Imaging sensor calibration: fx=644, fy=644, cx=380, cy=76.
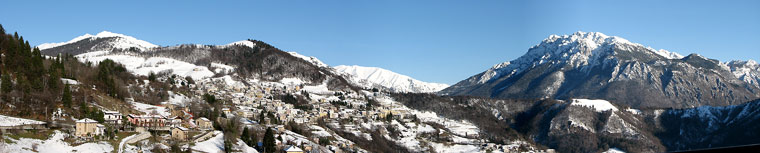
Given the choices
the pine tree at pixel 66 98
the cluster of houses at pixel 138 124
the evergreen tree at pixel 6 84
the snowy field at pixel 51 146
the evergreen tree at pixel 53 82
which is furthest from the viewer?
the evergreen tree at pixel 53 82

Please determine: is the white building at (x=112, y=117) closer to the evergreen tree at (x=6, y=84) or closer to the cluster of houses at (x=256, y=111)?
the cluster of houses at (x=256, y=111)

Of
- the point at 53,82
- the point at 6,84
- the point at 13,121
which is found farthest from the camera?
the point at 53,82

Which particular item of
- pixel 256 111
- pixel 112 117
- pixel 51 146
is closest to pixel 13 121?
pixel 51 146

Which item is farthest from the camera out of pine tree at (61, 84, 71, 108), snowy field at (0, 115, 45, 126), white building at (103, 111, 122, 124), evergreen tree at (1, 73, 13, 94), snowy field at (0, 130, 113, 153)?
white building at (103, 111, 122, 124)

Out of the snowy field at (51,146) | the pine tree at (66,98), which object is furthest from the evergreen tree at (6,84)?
the snowy field at (51,146)

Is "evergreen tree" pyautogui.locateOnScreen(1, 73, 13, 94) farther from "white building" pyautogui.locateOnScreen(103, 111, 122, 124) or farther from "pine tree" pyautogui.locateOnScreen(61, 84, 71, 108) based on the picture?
"white building" pyautogui.locateOnScreen(103, 111, 122, 124)

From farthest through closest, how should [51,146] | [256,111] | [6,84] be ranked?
[256,111], [6,84], [51,146]

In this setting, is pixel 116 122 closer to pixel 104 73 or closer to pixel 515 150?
pixel 104 73

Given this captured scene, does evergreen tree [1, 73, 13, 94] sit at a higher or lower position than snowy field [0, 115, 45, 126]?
higher

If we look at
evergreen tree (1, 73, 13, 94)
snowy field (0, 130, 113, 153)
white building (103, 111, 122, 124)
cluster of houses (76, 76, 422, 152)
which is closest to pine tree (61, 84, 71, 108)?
white building (103, 111, 122, 124)

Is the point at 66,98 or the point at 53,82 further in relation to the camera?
the point at 53,82

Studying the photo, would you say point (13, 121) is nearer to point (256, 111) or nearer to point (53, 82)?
point (53, 82)
